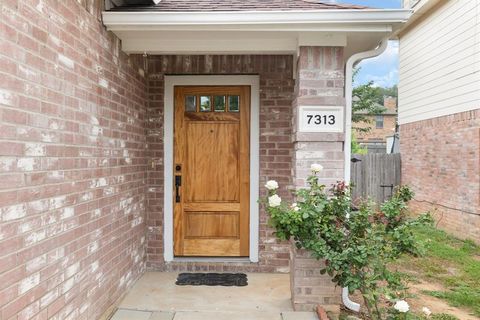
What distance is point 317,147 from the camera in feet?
11.4

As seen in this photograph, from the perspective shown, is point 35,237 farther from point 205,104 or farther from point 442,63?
point 442,63

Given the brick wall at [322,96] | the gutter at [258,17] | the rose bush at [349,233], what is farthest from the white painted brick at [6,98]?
the brick wall at [322,96]

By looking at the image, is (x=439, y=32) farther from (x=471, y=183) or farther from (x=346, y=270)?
(x=346, y=270)

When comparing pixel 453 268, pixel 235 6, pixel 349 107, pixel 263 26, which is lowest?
pixel 453 268

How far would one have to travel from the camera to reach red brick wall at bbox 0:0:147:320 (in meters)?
2.00

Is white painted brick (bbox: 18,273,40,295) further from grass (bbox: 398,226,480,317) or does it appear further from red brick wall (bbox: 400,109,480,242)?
red brick wall (bbox: 400,109,480,242)

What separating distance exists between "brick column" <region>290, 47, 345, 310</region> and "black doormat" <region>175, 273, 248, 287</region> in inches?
35.4

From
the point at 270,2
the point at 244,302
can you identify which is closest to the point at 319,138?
the point at 270,2

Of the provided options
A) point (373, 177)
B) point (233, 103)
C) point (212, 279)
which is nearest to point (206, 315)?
point (212, 279)

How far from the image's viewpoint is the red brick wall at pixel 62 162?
78.7 inches

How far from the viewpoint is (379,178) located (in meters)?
9.27

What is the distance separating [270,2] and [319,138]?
1.42 meters

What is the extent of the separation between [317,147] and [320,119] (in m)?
0.25

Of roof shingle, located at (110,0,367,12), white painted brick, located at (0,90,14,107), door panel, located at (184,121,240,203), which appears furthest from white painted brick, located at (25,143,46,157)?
door panel, located at (184,121,240,203)
